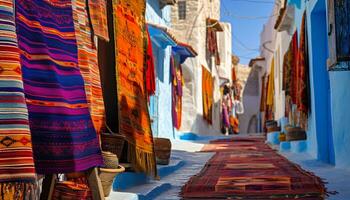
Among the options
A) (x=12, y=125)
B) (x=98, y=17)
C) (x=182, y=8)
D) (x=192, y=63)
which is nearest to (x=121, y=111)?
(x=98, y=17)

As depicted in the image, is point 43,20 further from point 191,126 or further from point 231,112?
point 231,112

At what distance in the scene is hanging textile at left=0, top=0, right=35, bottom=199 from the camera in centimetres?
196

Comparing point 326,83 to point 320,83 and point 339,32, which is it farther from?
point 339,32

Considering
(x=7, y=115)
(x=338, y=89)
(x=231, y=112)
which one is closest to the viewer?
(x=7, y=115)

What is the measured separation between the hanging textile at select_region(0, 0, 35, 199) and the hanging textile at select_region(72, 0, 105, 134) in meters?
Answer: 1.19

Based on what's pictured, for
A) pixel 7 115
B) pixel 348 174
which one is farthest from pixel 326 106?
pixel 7 115

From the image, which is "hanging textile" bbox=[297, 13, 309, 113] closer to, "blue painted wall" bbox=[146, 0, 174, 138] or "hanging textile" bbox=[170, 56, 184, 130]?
"blue painted wall" bbox=[146, 0, 174, 138]

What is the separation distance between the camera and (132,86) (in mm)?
5371

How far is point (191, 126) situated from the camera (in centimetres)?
1678

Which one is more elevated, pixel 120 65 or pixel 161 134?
pixel 120 65

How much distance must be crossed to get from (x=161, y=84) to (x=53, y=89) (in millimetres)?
8648

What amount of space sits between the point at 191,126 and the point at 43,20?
1424cm

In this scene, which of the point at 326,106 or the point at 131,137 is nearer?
the point at 131,137

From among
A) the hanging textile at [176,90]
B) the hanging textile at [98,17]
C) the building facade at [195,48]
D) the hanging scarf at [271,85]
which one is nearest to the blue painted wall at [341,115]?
the hanging textile at [98,17]
